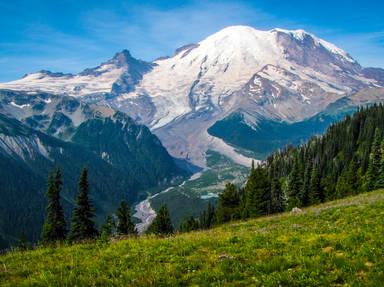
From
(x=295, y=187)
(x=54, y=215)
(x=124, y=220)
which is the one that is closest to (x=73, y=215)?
(x=54, y=215)

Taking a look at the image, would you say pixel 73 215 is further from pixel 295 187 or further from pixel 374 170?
pixel 374 170

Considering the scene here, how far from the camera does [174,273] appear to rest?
15.6 metres

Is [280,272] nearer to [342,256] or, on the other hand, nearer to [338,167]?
[342,256]

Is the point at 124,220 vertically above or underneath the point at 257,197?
underneath

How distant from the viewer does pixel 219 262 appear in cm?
1666

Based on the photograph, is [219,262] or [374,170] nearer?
[219,262]

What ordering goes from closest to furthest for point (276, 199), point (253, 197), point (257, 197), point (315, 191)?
point (257, 197)
point (253, 197)
point (315, 191)
point (276, 199)

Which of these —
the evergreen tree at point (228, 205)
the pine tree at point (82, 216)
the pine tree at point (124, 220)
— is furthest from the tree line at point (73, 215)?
the evergreen tree at point (228, 205)

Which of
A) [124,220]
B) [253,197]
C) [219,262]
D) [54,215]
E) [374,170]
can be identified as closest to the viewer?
[219,262]

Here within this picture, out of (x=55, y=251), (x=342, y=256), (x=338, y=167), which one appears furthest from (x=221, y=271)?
(x=338, y=167)

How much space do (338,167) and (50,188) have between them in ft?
391

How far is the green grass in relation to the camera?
14180 mm

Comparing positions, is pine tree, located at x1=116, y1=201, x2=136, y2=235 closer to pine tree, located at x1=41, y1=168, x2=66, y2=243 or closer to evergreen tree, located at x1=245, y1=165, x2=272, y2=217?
pine tree, located at x1=41, y1=168, x2=66, y2=243

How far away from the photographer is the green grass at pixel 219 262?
14180 millimetres
